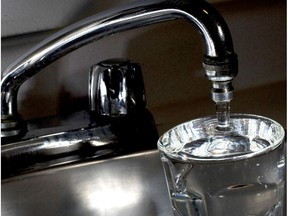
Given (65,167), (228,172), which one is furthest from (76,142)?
(228,172)

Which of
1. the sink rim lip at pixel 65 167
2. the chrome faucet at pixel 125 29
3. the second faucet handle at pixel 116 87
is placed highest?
the chrome faucet at pixel 125 29

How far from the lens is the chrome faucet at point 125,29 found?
16.6 inches

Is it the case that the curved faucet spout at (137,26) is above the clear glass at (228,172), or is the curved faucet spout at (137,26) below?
above

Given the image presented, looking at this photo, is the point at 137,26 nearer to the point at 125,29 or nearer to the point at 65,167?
the point at 125,29

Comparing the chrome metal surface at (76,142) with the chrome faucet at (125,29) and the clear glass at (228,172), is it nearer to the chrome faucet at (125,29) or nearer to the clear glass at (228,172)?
the chrome faucet at (125,29)

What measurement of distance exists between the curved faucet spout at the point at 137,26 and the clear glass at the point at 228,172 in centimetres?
5

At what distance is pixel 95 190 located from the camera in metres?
0.52

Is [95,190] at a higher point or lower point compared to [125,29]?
lower

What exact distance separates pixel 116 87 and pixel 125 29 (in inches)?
2.5

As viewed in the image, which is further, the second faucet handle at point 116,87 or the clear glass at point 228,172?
the second faucet handle at point 116,87

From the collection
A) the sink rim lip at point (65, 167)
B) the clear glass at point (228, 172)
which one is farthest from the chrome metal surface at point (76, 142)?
the clear glass at point (228, 172)

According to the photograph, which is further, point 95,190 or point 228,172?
point 95,190

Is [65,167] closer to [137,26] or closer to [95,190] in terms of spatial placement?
[95,190]

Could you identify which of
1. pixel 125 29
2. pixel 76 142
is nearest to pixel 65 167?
pixel 76 142
